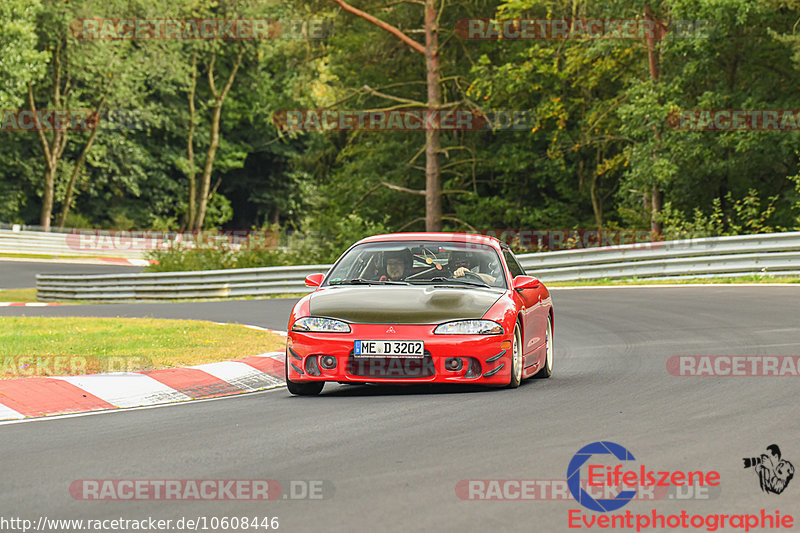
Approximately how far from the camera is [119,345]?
515 inches

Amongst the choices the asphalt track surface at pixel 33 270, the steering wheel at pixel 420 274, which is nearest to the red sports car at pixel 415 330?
the steering wheel at pixel 420 274

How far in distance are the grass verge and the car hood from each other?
2.15 meters

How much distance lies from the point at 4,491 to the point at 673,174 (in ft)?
77.6

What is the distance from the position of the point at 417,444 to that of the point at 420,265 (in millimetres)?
3806

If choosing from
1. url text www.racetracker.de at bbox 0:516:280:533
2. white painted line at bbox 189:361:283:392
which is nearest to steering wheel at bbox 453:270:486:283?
Result: white painted line at bbox 189:361:283:392

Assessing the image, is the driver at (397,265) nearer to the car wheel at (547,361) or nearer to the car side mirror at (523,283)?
the car side mirror at (523,283)

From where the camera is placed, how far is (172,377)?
10438 mm

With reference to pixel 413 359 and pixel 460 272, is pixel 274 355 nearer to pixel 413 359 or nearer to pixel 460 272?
pixel 460 272

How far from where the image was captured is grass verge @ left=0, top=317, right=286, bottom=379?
35.7 ft

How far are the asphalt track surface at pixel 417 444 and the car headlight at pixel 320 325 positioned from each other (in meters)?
0.59

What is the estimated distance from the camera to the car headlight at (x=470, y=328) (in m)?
9.40

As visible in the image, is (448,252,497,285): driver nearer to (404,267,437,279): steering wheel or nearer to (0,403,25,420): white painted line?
(404,267,437,279): steering wheel

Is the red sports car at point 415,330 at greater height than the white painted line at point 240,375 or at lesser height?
greater

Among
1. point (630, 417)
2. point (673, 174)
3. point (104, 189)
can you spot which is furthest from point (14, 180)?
point (630, 417)
